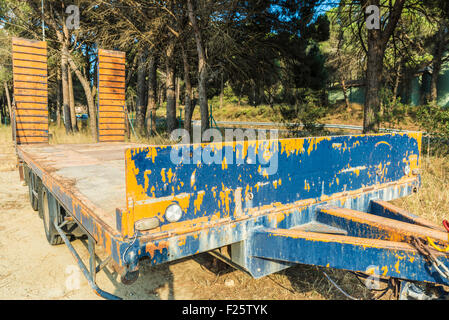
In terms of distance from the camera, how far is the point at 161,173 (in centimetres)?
200

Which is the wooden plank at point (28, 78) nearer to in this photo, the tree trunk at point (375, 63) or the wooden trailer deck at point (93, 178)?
the wooden trailer deck at point (93, 178)

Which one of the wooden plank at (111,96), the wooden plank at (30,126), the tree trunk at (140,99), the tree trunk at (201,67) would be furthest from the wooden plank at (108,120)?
the tree trunk at (140,99)

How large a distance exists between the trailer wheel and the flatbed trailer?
0.63m

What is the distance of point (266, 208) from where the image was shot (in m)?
2.48

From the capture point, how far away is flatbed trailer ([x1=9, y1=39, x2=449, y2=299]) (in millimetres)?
1935

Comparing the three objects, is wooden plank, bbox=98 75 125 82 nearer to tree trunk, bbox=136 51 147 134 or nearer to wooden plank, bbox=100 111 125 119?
wooden plank, bbox=100 111 125 119

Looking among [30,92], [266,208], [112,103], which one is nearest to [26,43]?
[30,92]

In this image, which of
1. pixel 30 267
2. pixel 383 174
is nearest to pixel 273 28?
pixel 383 174

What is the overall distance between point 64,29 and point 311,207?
1683 centimetres

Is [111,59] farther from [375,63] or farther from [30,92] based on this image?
[375,63]

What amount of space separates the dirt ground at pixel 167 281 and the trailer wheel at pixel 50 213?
14cm

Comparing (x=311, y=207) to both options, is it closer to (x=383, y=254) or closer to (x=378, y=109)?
(x=383, y=254)

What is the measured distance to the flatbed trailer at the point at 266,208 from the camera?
6.35 ft

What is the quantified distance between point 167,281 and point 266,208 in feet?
4.98
